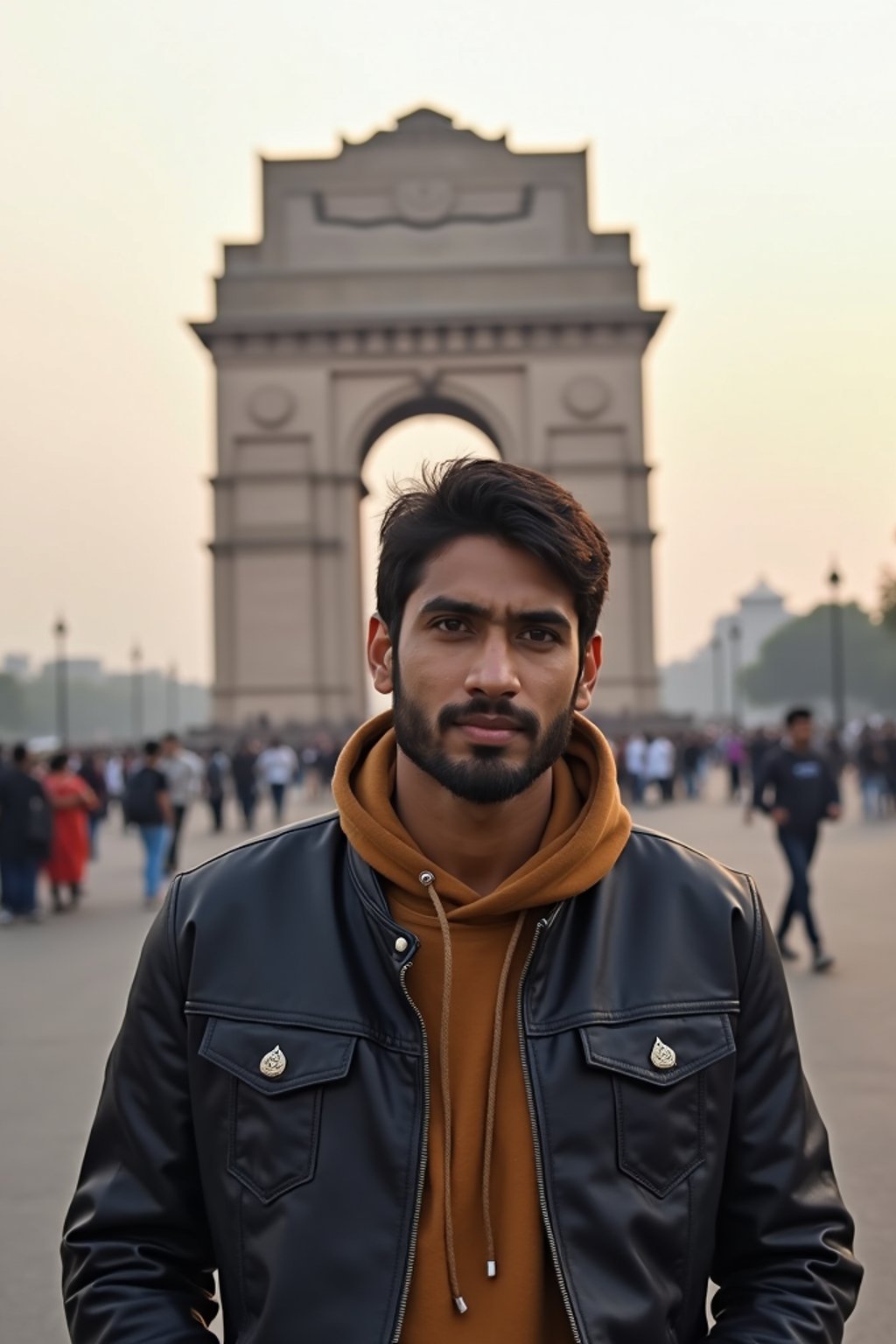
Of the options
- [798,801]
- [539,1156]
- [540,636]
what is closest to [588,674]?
[540,636]

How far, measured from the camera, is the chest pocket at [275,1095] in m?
1.95

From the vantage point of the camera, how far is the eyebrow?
2100mm

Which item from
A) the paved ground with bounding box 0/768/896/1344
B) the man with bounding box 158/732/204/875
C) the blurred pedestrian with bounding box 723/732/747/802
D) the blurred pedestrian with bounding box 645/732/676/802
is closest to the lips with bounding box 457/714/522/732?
the paved ground with bounding box 0/768/896/1344

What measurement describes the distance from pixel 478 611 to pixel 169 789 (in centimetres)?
1285

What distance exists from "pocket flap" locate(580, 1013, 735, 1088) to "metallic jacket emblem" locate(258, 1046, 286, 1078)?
1.24 ft

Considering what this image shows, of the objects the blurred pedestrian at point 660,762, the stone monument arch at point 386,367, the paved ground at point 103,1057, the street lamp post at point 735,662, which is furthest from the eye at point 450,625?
the street lamp post at point 735,662

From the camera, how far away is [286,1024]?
6.56 feet

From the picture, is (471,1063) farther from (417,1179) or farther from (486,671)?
(486,671)

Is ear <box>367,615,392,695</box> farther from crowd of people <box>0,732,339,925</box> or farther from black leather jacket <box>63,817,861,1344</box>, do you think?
crowd of people <box>0,732,339,925</box>

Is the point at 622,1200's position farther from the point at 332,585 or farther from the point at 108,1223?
the point at 332,585

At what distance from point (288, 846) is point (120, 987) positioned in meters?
7.53

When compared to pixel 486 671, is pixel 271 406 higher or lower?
higher

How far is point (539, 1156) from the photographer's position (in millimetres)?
1925

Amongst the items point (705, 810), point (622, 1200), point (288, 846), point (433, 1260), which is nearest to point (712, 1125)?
point (622, 1200)
